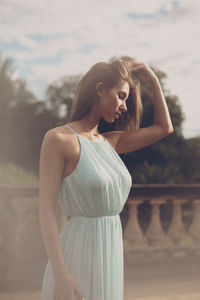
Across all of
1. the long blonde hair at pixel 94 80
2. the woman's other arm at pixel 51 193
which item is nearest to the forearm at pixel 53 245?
the woman's other arm at pixel 51 193

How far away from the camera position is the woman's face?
83.9 inches

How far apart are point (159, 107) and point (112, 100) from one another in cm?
45

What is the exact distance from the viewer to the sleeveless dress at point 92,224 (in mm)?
1984

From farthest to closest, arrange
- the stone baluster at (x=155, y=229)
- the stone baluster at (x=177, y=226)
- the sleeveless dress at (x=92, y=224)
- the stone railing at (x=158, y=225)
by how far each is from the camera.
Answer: the stone baluster at (x=177, y=226)
the stone baluster at (x=155, y=229)
the stone railing at (x=158, y=225)
the sleeveless dress at (x=92, y=224)

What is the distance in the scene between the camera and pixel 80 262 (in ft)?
6.68

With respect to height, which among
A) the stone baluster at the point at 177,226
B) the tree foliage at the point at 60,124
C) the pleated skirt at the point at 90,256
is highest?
the pleated skirt at the point at 90,256

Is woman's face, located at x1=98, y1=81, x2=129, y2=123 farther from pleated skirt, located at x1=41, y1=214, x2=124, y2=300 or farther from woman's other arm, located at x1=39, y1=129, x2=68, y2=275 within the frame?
pleated skirt, located at x1=41, y1=214, x2=124, y2=300

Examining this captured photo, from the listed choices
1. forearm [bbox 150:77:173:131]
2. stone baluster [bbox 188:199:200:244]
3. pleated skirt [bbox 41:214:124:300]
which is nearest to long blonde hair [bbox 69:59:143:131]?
forearm [bbox 150:77:173:131]

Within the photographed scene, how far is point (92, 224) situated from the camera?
2.06 m

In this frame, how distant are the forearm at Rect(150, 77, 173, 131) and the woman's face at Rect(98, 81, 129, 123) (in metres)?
0.34

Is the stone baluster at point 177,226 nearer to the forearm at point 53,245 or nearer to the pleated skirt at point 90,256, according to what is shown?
the pleated skirt at point 90,256

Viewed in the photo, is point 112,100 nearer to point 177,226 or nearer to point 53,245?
point 53,245

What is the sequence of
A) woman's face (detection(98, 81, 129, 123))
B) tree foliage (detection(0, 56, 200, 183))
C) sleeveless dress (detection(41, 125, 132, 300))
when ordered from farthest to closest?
tree foliage (detection(0, 56, 200, 183)) < woman's face (detection(98, 81, 129, 123)) < sleeveless dress (detection(41, 125, 132, 300))

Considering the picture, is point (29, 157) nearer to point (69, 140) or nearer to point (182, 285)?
point (182, 285)
